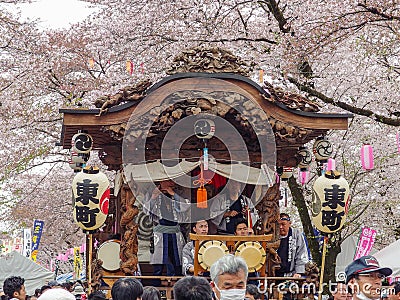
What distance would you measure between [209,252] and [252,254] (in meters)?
0.64

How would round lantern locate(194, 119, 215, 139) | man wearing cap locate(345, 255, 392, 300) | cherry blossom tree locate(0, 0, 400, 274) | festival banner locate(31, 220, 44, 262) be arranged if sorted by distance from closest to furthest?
man wearing cap locate(345, 255, 392, 300) → round lantern locate(194, 119, 215, 139) → cherry blossom tree locate(0, 0, 400, 274) → festival banner locate(31, 220, 44, 262)

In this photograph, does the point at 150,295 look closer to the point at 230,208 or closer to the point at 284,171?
the point at 230,208

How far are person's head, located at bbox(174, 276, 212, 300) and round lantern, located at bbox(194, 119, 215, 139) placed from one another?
535 cm

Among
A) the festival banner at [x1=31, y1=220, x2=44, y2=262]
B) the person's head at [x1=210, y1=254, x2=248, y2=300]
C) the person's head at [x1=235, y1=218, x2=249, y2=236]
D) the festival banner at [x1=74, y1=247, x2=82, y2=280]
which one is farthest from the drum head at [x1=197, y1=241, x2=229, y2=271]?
→ the festival banner at [x1=74, y1=247, x2=82, y2=280]

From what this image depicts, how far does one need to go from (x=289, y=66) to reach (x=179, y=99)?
3.72m

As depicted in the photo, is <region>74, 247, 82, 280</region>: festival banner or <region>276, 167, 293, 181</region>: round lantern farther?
<region>74, 247, 82, 280</region>: festival banner

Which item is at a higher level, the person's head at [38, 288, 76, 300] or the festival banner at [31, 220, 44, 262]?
the festival banner at [31, 220, 44, 262]

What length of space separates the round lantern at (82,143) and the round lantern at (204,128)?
145cm

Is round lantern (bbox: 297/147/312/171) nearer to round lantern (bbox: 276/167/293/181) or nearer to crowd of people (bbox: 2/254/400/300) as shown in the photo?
round lantern (bbox: 276/167/293/181)

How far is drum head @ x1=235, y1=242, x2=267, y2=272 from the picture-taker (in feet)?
29.2

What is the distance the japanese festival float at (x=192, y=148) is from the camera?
9344 mm

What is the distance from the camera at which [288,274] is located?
10.1 metres

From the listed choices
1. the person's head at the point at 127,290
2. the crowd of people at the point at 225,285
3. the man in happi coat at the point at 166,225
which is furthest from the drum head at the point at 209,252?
the person's head at the point at 127,290

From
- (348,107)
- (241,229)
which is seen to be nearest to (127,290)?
(241,229)
